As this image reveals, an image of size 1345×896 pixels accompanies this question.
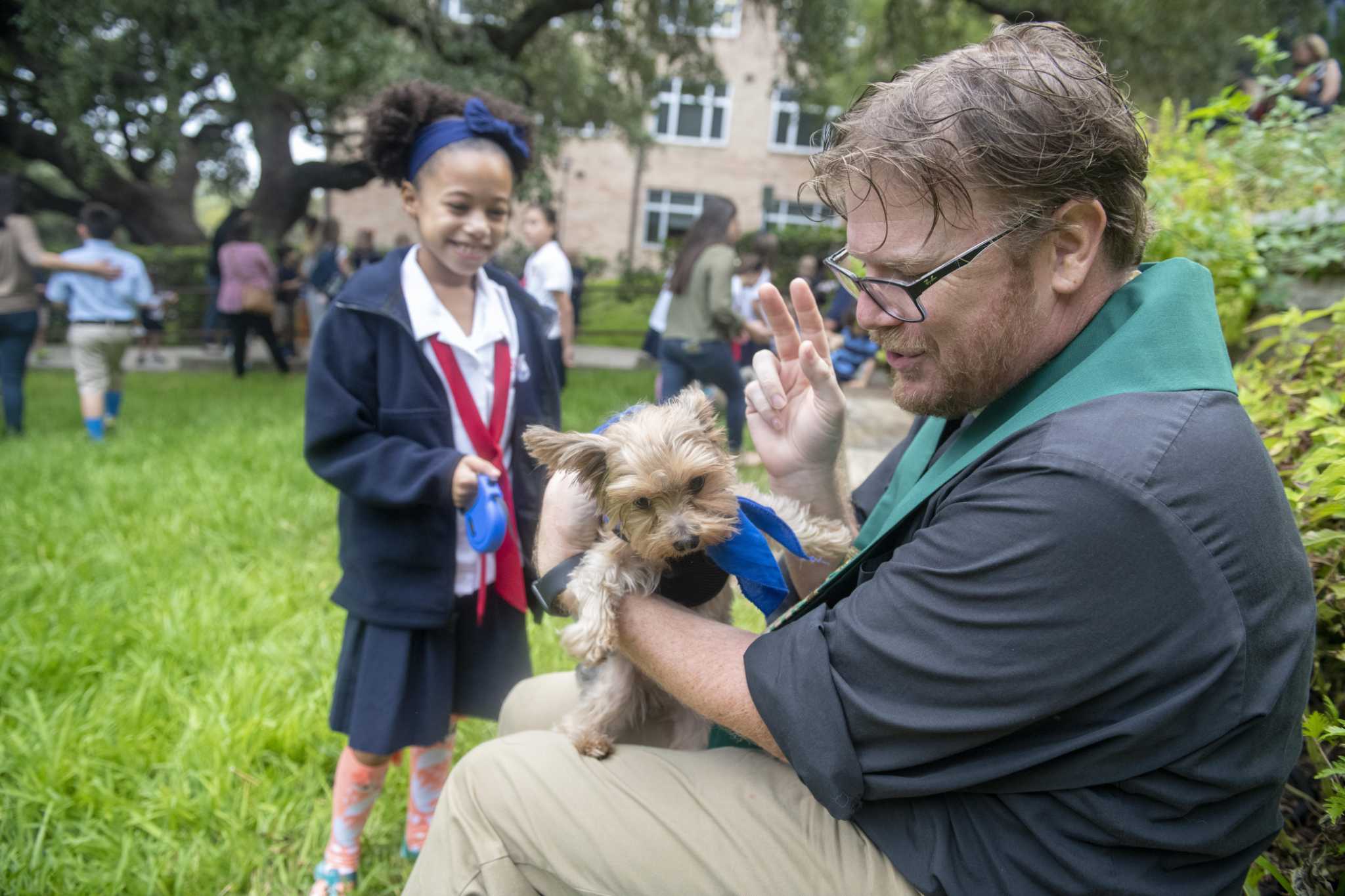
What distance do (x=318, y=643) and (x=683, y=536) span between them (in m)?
2.89

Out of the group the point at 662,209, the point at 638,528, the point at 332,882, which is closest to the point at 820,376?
the point at 638,528

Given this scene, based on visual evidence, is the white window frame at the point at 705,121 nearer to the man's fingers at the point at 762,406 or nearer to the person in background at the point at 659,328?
the person in background at the point at 659,328

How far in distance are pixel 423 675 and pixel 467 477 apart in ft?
2.37

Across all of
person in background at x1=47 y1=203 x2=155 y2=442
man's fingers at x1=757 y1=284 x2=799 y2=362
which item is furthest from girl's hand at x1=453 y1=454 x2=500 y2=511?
person in background at x1=47 y1=203 x2=155 y2=442

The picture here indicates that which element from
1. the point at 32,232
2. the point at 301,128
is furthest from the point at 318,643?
the point at 301,128

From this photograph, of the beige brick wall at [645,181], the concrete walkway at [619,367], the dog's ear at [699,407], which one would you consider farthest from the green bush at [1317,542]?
the beige brick wall at [645,181]

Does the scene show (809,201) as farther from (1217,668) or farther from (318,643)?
(318,643)

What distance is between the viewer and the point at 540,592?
2.06 m

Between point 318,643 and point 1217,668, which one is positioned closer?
point 1217,668

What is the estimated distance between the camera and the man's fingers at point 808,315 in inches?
83.9

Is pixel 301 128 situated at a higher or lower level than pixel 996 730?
higher

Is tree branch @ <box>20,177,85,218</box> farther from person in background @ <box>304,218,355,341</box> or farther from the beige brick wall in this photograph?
person in background @ <box>304,218,355,341</box>

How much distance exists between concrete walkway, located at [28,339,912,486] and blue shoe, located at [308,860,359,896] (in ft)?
12.6

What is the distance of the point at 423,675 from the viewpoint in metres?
2.66
